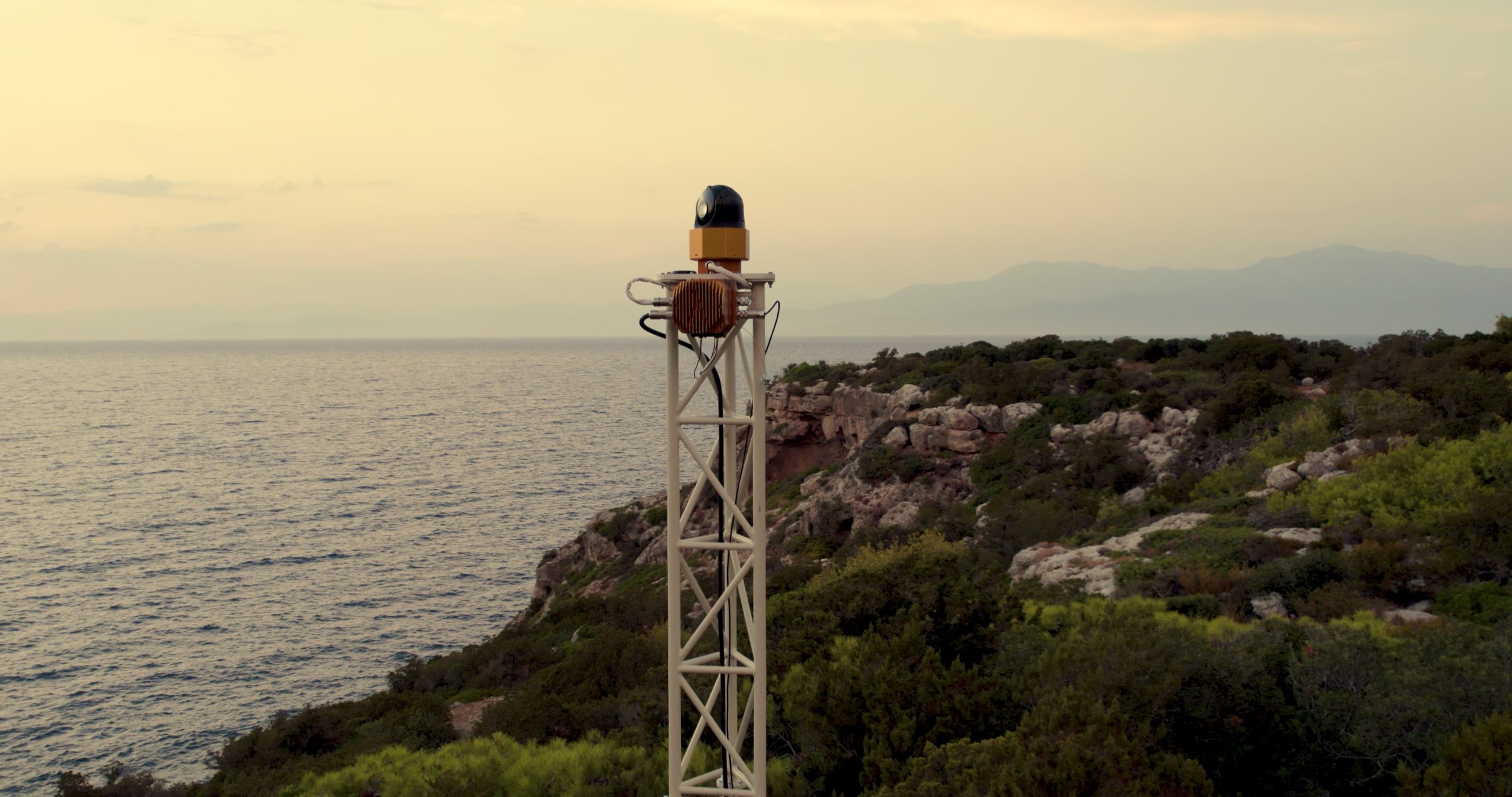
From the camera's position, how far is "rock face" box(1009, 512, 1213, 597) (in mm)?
17141

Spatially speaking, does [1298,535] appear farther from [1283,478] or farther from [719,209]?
[719,209]

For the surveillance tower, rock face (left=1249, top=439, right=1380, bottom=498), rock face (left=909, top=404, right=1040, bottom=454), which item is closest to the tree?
the surveillance tower

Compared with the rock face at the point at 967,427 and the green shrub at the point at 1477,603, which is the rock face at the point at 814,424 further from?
the green shrub at the point at 1477,603

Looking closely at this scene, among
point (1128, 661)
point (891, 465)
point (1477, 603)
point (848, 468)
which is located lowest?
point (848, 468)

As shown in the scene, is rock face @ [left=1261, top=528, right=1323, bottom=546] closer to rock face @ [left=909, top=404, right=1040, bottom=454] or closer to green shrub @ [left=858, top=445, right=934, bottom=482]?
green shrub @ [left=858, top=445, right=934, bottom=482]

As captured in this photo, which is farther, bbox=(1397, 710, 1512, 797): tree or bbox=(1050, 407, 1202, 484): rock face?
bbox=(1050, 407, 1202, 484): rock face

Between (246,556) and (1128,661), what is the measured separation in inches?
2013

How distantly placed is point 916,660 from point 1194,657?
3270 mm

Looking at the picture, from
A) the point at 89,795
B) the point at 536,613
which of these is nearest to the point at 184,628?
the point at 536,613

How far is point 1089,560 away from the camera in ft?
61.7

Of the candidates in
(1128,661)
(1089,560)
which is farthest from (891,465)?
(1128,661)

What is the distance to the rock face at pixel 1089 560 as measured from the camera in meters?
17.1

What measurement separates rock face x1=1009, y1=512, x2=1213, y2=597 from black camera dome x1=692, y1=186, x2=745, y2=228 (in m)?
11.1

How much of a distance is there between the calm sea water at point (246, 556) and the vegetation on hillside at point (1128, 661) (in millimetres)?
5471
